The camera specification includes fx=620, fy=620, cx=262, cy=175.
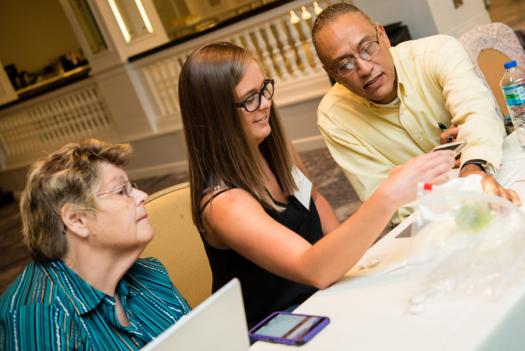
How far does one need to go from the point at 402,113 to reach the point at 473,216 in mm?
936

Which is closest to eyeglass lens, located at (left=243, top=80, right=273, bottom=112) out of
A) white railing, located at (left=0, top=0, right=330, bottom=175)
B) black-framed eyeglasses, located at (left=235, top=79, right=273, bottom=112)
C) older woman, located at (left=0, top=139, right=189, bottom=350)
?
black-framed eyeglasses, located at (left=235, top=79, right=273, bottom=112)

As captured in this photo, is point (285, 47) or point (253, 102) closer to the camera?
point (253, 102)

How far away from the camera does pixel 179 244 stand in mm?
1960

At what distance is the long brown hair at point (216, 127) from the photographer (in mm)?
1528

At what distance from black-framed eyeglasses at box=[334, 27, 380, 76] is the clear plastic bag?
34.2 inches

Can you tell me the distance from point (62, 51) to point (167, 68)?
5347 mm

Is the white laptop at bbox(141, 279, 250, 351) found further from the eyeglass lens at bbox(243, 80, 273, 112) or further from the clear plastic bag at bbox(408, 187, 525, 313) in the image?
the eyeglass lens at bbox(243, 80, 273, 112)

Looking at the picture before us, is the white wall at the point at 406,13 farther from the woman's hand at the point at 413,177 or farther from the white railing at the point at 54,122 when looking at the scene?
the white railing at the point at 54,122

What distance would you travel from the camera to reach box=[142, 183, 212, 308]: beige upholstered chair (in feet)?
6.30

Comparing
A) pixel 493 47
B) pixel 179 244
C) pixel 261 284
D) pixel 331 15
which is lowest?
pixel 261 284

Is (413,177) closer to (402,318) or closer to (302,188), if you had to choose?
(402,318)

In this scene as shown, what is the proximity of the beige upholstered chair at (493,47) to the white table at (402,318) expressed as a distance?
1.34 m

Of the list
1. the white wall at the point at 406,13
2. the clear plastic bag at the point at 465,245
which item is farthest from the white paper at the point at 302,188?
the white wall at the point at 406,13

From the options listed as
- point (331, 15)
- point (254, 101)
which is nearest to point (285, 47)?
point (331, 15)
